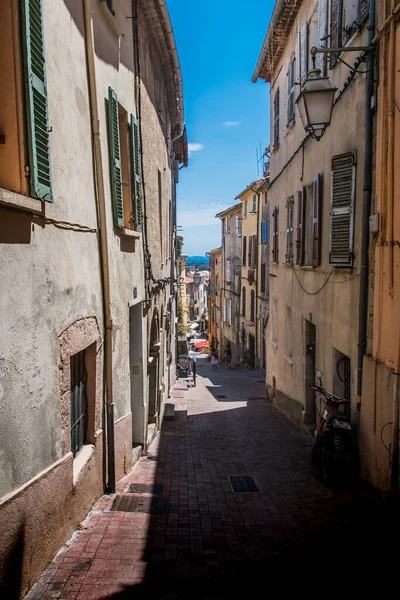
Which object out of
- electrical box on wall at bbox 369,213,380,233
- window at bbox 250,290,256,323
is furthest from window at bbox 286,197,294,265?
window at bbox 250,290,256,323

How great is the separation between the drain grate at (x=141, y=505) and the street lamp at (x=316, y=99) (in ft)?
17.9

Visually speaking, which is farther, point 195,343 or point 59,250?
point 195,343

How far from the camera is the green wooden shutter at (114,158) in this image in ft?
24.0

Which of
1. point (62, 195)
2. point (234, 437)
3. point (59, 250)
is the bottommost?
point (234, 437)

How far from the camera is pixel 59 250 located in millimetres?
5105

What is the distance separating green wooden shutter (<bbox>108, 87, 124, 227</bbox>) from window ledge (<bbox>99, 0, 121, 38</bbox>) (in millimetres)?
959

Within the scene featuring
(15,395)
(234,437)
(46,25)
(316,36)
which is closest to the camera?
(15,395)

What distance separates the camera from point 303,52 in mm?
11414

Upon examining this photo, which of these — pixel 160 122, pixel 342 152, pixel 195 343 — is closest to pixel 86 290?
pixel 342 152

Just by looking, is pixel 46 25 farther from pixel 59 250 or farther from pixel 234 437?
pixel 234 437

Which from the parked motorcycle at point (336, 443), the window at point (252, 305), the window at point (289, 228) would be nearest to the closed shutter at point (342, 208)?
the parked motorcycle at point (336, 443)

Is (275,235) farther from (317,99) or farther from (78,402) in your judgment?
(78,402)

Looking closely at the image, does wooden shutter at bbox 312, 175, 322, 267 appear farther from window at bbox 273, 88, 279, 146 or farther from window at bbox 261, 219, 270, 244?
window at bbox 261, 219, 270, 244

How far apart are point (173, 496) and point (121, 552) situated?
2134 mm
